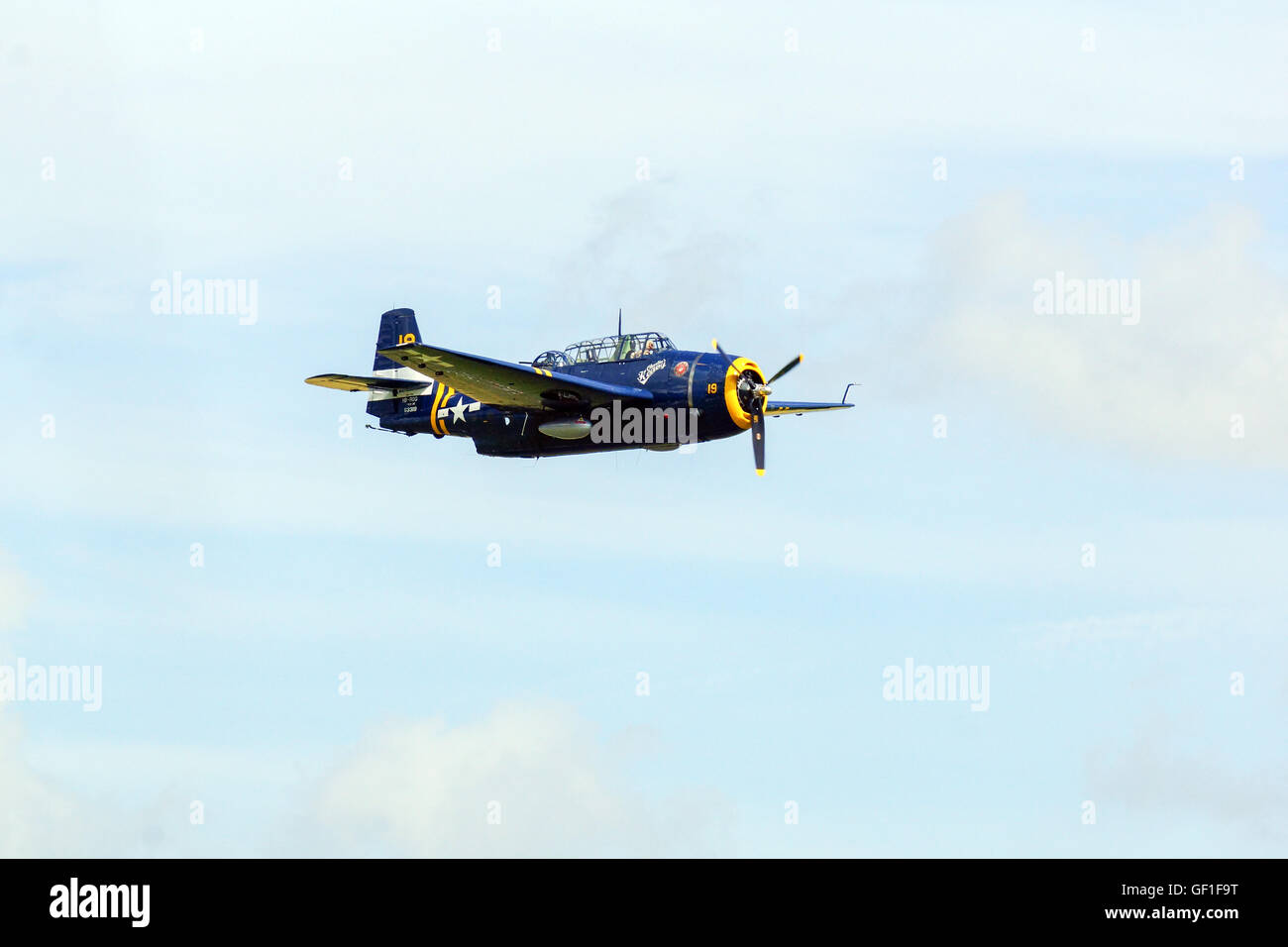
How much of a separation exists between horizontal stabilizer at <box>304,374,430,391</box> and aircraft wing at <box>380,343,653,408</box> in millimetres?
4890

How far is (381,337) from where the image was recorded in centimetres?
7931

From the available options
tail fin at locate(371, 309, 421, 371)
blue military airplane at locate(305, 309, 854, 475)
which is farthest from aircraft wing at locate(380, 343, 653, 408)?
tail fin at locate(371, 309, 421, 371)

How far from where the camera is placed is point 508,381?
223 ft

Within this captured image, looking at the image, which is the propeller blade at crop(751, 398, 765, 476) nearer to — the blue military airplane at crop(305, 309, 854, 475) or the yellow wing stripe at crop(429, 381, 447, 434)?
the blue military airplane at crop(305, 309, 854, 475)

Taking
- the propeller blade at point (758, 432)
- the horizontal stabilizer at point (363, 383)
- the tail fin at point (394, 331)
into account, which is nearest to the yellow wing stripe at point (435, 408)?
the horizontal stabilizer at point (363, 383)

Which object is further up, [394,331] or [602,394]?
[394,331]

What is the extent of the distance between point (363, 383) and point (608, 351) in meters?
9.27

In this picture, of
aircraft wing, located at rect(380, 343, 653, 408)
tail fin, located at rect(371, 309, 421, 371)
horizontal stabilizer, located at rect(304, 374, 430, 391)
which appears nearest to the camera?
aircraft wing, located at rect(380, 343, 653, 408)

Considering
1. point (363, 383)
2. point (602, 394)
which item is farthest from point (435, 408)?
point (602, 394)

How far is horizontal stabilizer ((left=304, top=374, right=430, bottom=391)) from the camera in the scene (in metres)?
72.6

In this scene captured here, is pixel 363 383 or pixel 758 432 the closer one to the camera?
pixel 758 432

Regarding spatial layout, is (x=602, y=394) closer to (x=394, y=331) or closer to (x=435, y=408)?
(x=435, y=408)
